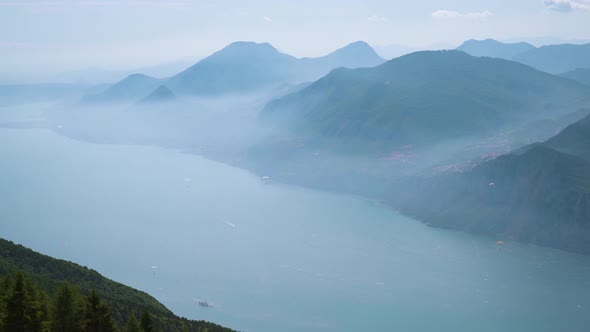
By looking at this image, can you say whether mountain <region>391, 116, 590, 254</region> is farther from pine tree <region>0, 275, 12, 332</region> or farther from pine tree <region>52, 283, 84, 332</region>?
pine tree <region>0, 275, 12, 332</region>

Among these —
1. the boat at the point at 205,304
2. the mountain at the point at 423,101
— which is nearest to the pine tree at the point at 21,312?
the boat at the point at 205,304

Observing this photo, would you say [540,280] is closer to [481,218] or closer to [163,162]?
[481,218]

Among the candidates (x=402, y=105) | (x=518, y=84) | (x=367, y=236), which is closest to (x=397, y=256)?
(x=367, y=236)

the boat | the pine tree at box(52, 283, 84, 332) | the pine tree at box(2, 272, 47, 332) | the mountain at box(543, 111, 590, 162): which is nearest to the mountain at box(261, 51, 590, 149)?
the mountain at box(543, 111, 590, 162)

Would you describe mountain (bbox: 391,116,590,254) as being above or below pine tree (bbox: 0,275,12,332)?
above

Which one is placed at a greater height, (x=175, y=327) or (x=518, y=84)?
(x=518, y=84)

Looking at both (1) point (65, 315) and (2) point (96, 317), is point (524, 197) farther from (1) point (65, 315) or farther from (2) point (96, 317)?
(1) point (65, 315)

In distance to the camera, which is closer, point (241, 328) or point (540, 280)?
point (241, 328)
